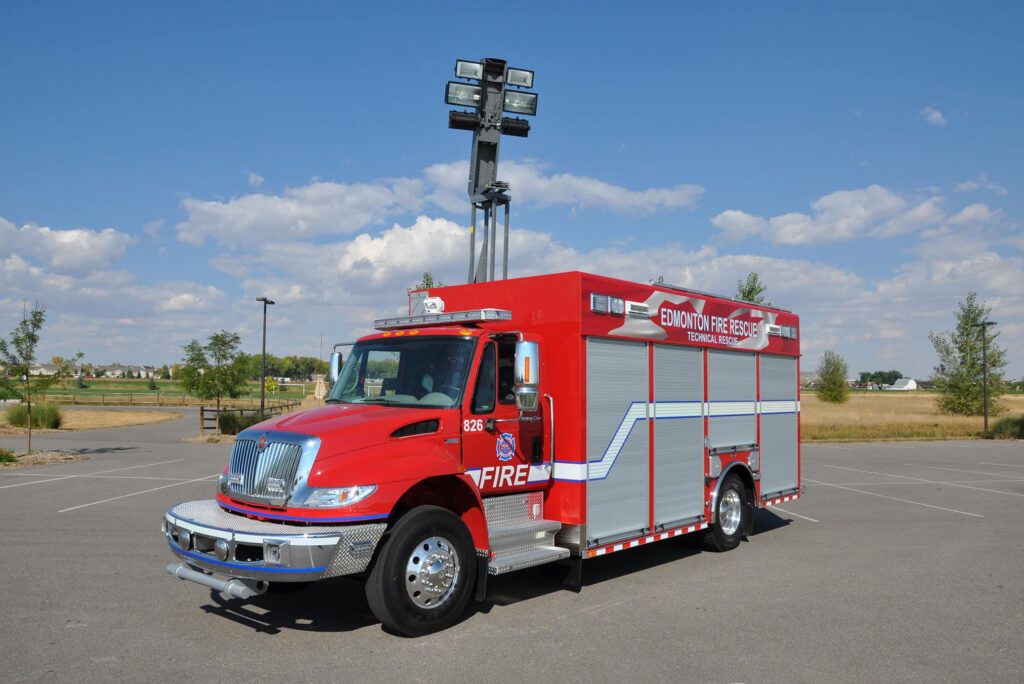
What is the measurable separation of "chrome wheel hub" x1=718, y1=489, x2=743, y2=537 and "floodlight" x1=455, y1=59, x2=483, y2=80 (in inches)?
419

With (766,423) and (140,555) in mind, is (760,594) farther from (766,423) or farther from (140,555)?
(140,555)

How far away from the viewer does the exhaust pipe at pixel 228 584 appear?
5562 millimetres

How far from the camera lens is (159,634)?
5980 mm

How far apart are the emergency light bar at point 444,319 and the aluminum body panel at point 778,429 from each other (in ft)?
15.7

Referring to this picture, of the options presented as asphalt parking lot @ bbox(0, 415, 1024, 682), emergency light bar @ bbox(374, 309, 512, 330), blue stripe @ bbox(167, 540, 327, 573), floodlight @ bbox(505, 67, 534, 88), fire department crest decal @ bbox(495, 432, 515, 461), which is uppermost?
floodlight @ bbox(505, 67, 534, 88)

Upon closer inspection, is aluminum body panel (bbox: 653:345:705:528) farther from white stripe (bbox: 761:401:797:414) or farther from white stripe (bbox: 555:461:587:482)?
white stripe (bbox: 761:401:797:414)

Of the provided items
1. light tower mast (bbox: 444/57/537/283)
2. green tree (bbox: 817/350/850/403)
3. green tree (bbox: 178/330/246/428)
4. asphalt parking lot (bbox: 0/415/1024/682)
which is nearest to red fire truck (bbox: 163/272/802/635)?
asphalt parking lot (bbox: 0/415/1024/682)

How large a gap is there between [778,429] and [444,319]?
18.9ft

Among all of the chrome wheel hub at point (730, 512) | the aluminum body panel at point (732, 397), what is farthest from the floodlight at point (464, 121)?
the chrome wheel hub at point (730, 512)

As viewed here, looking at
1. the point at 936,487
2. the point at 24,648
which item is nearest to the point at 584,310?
the point at 24,648

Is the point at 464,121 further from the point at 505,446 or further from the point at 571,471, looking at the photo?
the point at 505,446

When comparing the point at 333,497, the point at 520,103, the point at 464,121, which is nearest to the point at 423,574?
the point at 333,497

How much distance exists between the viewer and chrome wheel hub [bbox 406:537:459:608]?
234 inches

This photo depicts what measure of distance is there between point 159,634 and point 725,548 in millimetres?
6532
